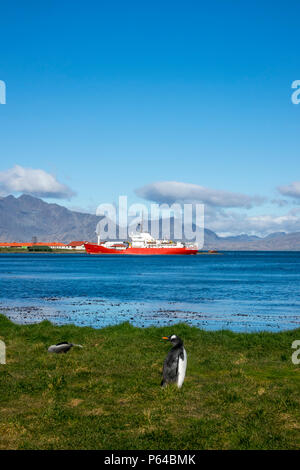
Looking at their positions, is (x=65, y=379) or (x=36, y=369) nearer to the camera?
(x=65, y=379)

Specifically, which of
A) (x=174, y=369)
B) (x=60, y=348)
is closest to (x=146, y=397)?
(x=174, y=369)

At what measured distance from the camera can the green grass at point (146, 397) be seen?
9.30 meters

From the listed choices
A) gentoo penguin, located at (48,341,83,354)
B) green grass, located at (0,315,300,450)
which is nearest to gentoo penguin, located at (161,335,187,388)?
green grass, located at (0,315,300,450)

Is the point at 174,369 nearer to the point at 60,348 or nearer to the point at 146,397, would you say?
the point at 146,397

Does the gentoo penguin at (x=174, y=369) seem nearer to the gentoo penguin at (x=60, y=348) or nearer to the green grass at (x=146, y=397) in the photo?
the green grass at (x=146, y=397)

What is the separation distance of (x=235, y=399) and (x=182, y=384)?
6.14ft

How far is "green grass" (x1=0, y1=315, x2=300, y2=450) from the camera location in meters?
9.30

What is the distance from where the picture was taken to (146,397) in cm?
1197

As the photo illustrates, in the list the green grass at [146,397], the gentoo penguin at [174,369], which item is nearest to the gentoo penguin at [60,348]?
the green grass at [146,397]

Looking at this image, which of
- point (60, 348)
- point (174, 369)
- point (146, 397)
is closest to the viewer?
point (146, 397)

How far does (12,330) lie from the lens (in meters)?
22.1

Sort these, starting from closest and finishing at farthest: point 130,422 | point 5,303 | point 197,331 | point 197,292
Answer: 1. point 130,422
2. point 197,331
3. point 5,303
4. point 197,292
